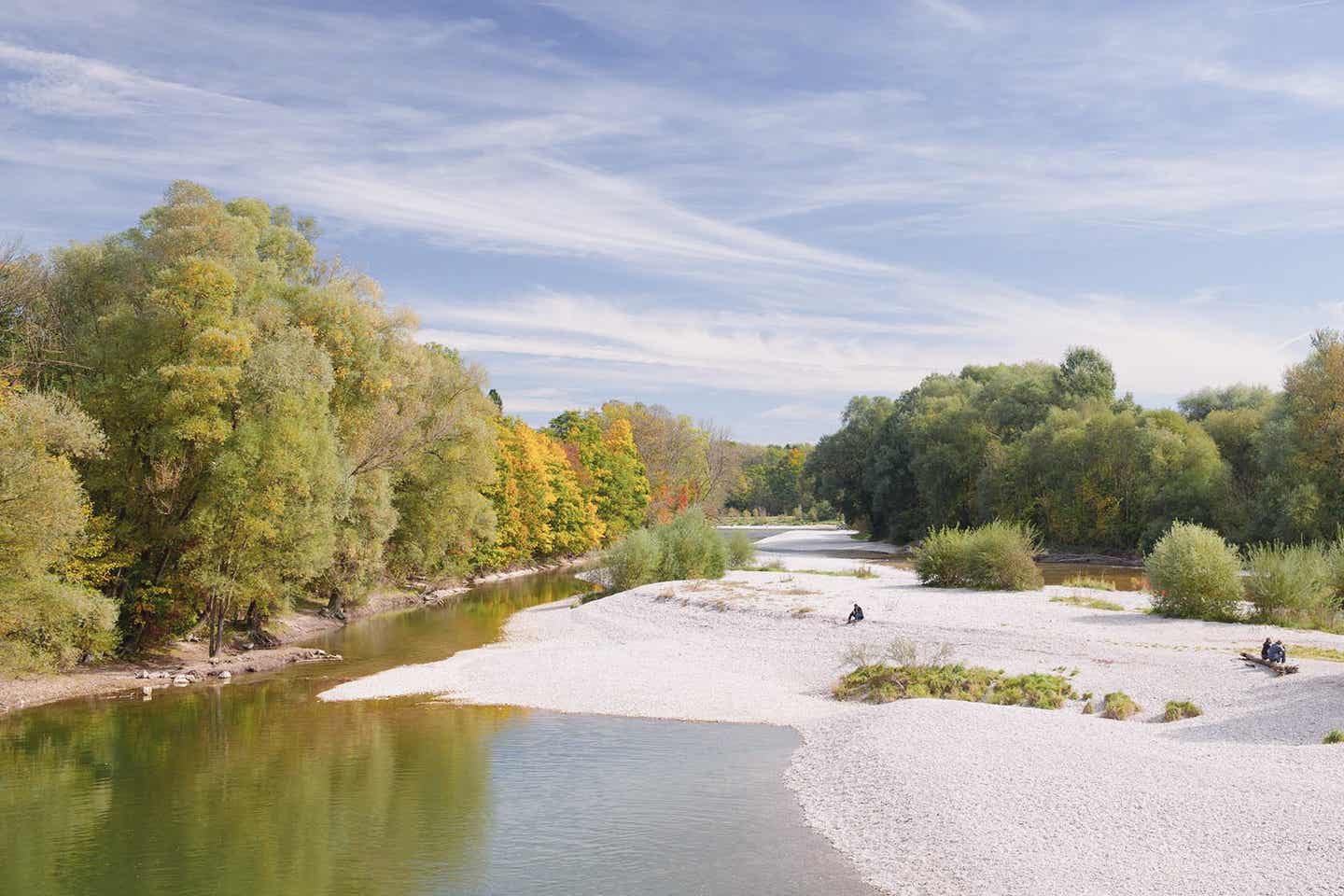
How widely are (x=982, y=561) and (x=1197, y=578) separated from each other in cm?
1013

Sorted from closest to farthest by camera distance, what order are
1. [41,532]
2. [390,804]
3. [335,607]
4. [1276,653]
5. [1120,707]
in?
[390,804] → [1120,707] → [1276,653] → [41,532] → [335,607]

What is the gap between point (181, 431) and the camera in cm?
2739

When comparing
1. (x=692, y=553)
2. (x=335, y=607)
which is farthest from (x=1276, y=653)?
(x=335, y=607)

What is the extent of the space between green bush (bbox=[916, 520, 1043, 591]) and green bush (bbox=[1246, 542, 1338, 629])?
947cm

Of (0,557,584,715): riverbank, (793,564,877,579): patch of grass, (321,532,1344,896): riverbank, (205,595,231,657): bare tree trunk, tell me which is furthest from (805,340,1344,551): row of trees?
(205,595,231,657): bare tree trunk

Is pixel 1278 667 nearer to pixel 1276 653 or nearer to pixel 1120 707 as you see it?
pixel 1276 653

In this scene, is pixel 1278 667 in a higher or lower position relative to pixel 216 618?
higher

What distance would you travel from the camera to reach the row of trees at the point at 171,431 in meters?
24.0

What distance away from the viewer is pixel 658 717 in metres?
23.1

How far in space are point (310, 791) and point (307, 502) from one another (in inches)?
568

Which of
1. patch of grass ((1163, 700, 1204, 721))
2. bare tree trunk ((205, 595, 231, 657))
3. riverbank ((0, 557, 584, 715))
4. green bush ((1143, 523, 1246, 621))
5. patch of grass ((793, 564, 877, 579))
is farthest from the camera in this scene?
patch of grass ((793, 564, 877, 579))

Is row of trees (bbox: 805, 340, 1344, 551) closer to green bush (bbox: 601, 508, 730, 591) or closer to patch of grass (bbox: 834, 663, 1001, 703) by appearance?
green bush (bbox: 601, 508, 730, 591)

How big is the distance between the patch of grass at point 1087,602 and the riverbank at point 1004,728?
54 cm

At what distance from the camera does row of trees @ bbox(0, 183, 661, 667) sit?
2398 cm
